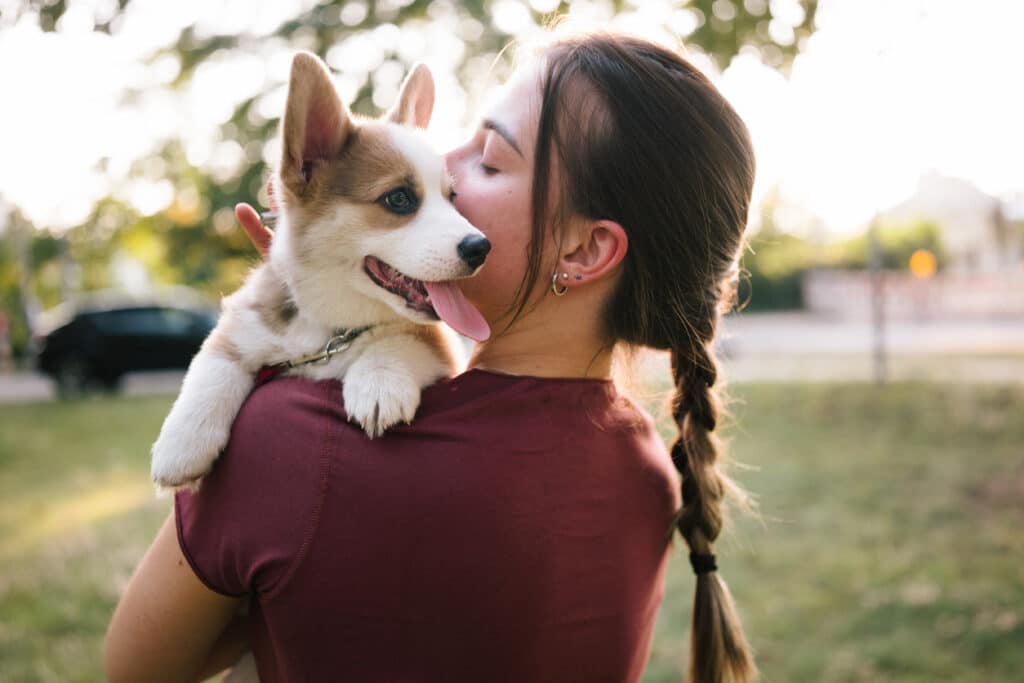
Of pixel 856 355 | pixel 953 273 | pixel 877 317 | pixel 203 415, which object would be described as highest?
pixel 203 415

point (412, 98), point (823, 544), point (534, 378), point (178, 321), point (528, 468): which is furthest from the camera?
point (178, 321)

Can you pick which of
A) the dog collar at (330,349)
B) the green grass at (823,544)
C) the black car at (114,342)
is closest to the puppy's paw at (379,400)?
the dog collar at (330,349)

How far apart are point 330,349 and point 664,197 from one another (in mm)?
764

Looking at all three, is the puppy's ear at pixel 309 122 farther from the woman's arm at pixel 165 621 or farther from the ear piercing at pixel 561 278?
the woman's arm at pixel 165 621

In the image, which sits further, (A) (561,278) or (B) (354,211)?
(B) (354,211)

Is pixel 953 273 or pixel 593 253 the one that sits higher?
pixel 593 253

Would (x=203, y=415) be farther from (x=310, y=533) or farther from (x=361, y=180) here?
(x=361, y=180)

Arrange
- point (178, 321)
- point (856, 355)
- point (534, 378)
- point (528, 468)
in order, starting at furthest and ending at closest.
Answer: point (856, 355)
point (178, 321)
point (534, 378)
point (528, 468)

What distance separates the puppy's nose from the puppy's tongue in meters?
0.10

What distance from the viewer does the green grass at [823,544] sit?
401 cm

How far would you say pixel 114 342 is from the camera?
1433 cm

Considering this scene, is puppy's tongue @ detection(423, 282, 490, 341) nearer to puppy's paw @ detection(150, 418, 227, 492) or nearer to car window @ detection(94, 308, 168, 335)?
puppy's paw @ detection(150, 418, 227, 492)

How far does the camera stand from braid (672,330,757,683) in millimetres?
1796

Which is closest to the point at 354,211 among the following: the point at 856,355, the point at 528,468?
the point at 528,468
